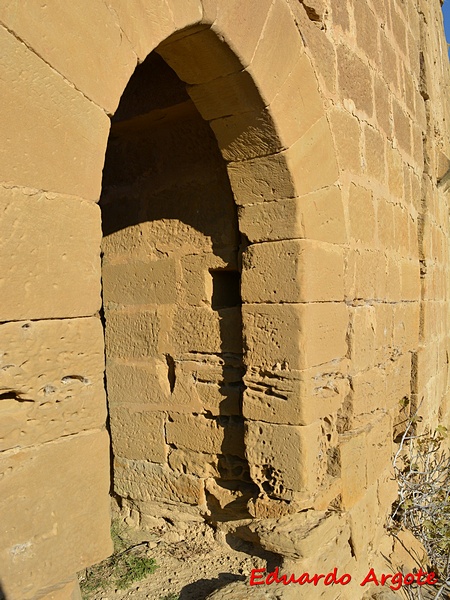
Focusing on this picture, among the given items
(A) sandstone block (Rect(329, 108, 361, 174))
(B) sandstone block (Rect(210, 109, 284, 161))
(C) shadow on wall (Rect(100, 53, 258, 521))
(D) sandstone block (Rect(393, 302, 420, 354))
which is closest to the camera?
(B) sandstone block (Rect(210, 109, 284, 161))

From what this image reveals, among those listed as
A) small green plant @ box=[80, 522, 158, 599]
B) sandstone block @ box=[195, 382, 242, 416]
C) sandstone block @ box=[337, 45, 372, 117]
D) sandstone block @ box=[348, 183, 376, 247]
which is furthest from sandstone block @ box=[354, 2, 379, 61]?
small green plant @ box=[80, 522, 158, 599]

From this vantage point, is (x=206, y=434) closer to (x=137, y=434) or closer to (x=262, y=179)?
(x=137, y=434)

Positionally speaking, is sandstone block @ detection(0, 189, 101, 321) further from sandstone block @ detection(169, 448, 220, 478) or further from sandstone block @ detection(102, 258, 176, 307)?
sandstone block @ detection(169, 448, 220, 478)

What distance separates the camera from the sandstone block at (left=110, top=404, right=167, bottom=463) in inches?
141

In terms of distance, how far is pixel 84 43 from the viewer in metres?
1.67

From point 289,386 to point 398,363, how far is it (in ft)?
5.16

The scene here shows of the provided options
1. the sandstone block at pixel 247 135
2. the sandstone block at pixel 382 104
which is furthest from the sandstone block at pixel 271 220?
the sandstone block at pixel 382 104

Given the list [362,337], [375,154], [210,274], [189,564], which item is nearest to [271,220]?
[210,274]

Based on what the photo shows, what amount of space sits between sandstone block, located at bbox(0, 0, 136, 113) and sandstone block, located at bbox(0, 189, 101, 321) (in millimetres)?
375

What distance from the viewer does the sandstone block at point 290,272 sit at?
291cm

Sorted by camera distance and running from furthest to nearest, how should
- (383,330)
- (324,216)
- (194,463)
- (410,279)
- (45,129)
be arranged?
1. (410,279)
2. (383,330)
3. (194,463)
4. (324,216)
5. (45,129)

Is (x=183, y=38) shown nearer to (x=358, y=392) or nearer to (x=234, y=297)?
(x=234, y=297)

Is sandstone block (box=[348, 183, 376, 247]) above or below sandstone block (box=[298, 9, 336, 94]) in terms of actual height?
below

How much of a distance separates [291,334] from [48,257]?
1647 mm
